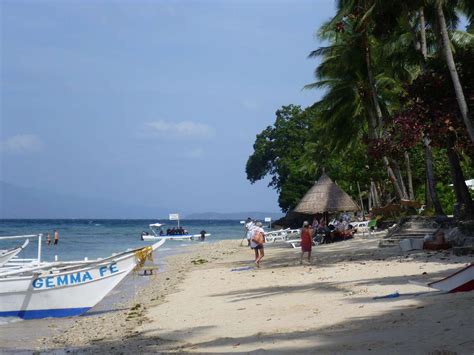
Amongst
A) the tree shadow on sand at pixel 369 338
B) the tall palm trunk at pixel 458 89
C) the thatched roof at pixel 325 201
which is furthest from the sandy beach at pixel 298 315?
the thatched roof at pixel 325 201

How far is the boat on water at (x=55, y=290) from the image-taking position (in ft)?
45.5

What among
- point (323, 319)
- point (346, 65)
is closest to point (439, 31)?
point (346, 65)

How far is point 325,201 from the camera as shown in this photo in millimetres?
29594

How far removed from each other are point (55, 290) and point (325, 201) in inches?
698

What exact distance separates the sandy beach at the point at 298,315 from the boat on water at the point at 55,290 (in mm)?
684

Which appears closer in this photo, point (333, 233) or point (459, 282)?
point (459, 282)

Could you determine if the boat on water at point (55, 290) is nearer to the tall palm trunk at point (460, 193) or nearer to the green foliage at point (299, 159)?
the tall palm trunk at point (460, 193)

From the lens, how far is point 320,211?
29297 mm

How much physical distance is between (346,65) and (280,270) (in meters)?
13.0

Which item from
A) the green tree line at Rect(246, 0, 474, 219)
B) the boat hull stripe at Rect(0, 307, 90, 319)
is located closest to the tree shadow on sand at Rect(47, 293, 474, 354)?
the boat hull stripe at Rect(0, 307, 90, 319)

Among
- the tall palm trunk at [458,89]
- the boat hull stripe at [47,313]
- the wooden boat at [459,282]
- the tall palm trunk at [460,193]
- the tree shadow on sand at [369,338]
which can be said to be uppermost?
the tall palm trunk at [458,89]

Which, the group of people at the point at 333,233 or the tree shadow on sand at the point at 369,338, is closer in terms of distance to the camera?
the tree shadow on sand at the point at 369,338

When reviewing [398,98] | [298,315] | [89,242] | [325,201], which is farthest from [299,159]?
[298,315]

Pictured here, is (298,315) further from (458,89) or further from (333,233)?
(333,233)
